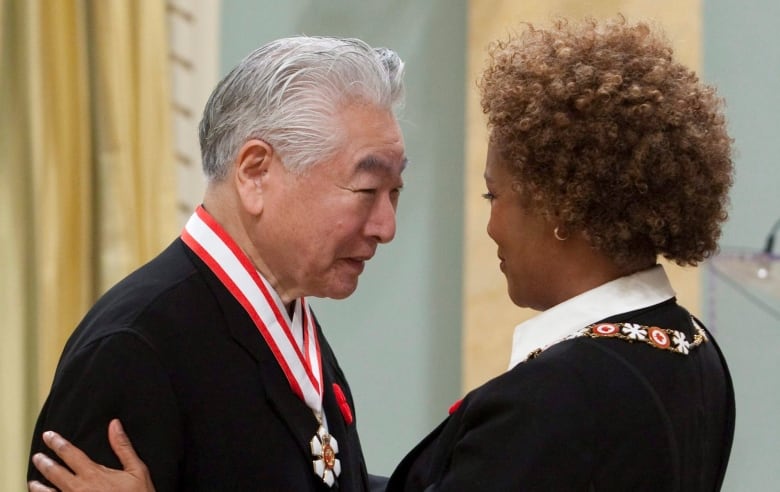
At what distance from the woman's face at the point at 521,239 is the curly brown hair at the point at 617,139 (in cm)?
3

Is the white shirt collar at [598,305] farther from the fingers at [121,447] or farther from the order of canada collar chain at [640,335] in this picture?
the fingers at [121,447]

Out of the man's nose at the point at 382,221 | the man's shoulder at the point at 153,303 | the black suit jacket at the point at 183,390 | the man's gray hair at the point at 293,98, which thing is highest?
the man's gray hair at the point at 293,98

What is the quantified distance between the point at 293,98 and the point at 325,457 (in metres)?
0.60

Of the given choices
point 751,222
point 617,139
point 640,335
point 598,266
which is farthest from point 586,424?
point 751,222

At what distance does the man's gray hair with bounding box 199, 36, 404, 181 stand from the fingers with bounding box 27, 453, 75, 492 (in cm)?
55

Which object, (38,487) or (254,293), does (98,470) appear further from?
(254,293)

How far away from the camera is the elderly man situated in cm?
182

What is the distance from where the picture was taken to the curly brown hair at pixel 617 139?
5.64 feet

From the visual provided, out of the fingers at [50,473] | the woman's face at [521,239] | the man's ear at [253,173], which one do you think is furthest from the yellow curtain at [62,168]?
the woman's face at [521,239]

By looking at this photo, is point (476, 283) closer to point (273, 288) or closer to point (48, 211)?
point (48, 211)

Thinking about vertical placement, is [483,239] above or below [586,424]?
above

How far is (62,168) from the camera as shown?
3109 millimetres

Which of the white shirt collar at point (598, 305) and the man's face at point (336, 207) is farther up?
the man's face at point (336, 207)

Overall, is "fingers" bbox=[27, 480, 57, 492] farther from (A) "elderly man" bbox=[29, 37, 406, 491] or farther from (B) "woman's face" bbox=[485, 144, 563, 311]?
(B) "woman's face" bbox=[485, 144, 563, 311]
